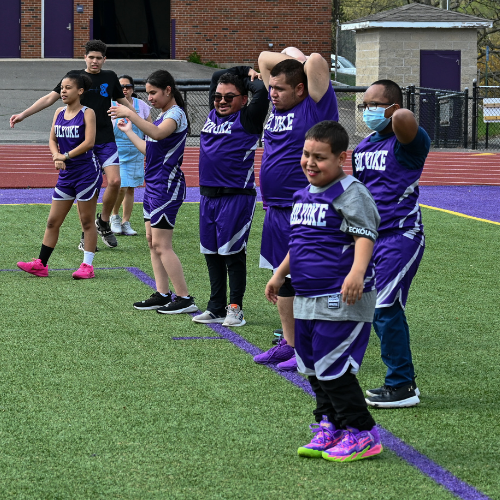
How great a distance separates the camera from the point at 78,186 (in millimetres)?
8211

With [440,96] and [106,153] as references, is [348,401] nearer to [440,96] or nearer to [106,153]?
[106,153]

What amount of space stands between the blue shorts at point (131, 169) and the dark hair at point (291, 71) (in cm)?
581

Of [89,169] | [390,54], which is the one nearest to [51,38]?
[390,54]

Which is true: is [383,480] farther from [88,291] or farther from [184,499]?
[88,291]

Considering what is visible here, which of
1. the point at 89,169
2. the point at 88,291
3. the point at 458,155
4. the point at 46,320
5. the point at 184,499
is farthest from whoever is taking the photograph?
the point at 458,155

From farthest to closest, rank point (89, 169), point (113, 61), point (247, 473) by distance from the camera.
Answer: point (113, 61) → point (89, 169) → point (247, 473)

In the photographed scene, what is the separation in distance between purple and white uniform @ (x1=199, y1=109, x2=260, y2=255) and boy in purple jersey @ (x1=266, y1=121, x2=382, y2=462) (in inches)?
91.5

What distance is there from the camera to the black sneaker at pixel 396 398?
15.4ft

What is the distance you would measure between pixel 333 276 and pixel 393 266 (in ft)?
2.71

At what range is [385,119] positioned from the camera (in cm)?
456

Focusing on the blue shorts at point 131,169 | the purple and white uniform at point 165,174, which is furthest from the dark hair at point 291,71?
the blue shorts at point 131,169

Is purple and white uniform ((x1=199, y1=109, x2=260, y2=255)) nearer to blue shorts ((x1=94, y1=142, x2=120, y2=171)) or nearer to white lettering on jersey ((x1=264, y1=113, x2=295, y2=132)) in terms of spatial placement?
white lettering on jersey ((x1=264, y1=113, x2=295, y2=132))

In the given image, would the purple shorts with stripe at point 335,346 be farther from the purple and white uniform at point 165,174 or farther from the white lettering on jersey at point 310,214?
the purple and white uniform at point 165,174

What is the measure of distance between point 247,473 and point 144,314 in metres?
3.24
